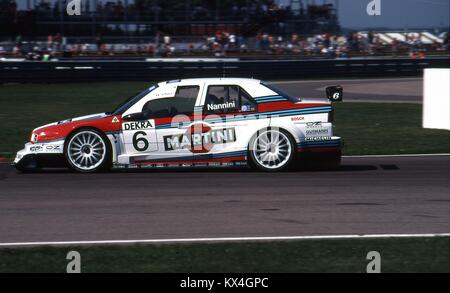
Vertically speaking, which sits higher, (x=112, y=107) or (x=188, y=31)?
(x=188, y=31)

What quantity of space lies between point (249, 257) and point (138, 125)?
5339 millimetres

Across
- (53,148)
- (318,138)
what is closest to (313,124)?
(318,138)

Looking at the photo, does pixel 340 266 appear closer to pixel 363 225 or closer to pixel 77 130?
pixel 363 225

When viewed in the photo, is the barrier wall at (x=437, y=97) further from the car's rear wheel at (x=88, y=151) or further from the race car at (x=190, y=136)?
the car's rear wheel at (x=88, y=151)

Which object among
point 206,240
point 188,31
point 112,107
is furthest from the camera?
point 188,31

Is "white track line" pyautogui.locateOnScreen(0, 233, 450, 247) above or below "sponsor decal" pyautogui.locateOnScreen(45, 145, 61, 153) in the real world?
below

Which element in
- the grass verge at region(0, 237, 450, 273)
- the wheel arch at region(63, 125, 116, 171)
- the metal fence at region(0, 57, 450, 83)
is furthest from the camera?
the metal fence at region(0, 57, 450, 83)

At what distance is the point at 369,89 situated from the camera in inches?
1246

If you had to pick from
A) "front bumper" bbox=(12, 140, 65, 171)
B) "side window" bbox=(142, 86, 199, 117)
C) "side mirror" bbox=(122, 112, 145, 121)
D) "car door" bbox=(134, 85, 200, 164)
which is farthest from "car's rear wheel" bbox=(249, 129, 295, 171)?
"front bumper" bbox=(12, 140, 65, 171)

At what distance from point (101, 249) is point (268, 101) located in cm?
528

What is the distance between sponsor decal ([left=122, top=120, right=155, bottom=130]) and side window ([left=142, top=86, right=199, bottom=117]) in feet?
0.38

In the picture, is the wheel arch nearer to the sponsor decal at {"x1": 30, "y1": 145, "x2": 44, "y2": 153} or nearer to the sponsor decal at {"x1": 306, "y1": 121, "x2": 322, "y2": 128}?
the sponsor decal at {"x1": 30, "y1": 145, "x2": 44, "y2": 153}

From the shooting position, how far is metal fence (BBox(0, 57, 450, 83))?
32.7 meters

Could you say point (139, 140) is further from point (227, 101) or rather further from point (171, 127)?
point (227, 101)
